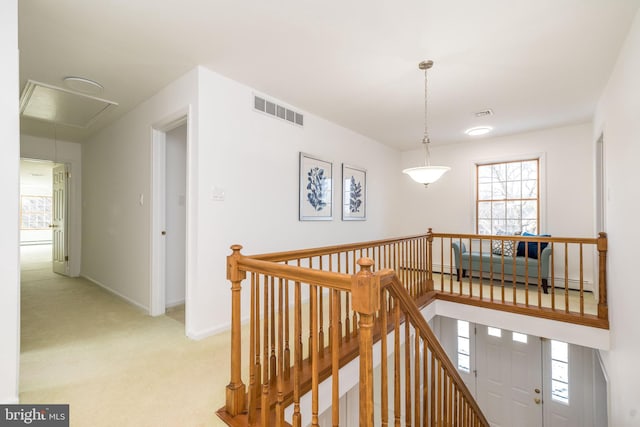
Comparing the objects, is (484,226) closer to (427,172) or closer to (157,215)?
(427,172)

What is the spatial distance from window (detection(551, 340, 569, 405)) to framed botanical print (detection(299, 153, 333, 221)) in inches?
155

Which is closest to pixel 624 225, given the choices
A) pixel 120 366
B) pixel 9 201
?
pixel 120 366

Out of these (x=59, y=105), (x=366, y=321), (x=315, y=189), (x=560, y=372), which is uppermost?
(x=59, y=105)

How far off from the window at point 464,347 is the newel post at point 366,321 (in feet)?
15.5

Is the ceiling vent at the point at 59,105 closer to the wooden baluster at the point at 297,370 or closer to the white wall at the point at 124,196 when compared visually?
the white wall at the point at 124,196

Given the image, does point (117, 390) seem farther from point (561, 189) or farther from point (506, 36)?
point (561, 189)

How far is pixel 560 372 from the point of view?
167 inches

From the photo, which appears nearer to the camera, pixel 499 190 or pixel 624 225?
pixel 624 225

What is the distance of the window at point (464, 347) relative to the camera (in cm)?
498

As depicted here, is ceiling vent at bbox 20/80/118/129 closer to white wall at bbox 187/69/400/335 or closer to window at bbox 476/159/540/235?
white wall at bbox 187/69/400/335

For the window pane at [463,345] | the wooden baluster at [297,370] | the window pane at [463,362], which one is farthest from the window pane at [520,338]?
the wooden baluster at [297,370]

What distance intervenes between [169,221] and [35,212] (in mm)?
11533

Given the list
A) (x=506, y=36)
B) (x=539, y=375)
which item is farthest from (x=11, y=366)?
(x=539, y=375)

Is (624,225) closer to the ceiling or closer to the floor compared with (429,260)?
closer to the ceiling
